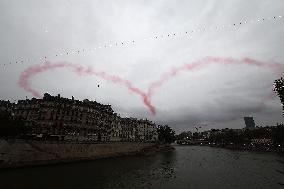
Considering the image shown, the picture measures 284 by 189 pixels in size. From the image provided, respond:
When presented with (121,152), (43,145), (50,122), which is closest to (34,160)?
(43,145)

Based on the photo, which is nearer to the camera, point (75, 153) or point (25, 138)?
point (25, 138)

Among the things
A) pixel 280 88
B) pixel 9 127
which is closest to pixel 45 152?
pixel 9 127

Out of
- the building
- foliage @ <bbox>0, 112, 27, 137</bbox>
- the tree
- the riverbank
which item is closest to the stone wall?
the riverbank

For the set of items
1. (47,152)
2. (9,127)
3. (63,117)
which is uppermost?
(63,117)

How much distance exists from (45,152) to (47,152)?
628 mm

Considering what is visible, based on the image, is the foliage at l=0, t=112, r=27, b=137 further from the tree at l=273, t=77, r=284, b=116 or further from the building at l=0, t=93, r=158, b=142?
the tree at l=273, t=77, r=284, b=116

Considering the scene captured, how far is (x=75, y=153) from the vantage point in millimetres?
71688

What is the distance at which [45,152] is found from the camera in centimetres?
6225

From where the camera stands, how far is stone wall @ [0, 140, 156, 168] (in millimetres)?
54250

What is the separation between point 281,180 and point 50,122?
78.0m

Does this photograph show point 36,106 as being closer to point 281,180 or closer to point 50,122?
point 50,122

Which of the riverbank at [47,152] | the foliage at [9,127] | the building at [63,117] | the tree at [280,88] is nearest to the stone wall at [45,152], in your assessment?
the riverbank at [47,152]

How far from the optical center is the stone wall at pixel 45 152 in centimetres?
5425

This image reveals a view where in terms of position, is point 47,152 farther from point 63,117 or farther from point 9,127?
point 63,117
